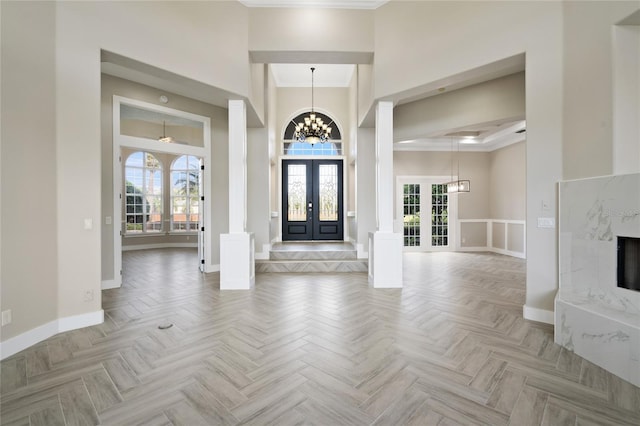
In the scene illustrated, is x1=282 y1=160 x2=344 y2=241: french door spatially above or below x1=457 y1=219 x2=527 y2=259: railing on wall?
above

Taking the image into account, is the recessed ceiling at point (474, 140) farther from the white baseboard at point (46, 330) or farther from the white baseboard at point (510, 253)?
the white baseboard at point (46, 330)

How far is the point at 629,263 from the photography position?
2.27 meters

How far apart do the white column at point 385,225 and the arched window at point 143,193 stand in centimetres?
881

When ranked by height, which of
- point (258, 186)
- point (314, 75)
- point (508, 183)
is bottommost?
point (258, 186)

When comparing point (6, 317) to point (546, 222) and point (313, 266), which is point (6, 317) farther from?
point (546, 222)

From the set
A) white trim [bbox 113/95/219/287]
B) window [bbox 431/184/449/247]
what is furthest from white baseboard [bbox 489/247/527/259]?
white trim [bbox 113/95/219/287]

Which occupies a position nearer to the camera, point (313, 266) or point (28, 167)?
point (28, 167)

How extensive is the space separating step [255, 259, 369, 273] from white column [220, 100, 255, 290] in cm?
100

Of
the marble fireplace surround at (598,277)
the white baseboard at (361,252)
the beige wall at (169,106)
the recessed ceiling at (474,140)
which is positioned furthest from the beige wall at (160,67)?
the recessed ceiling at (474,140)

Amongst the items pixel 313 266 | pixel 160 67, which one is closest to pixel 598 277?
pixel 313 266

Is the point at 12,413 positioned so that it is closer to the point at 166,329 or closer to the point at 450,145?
the point at 166,329

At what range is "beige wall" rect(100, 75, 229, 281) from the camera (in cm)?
479

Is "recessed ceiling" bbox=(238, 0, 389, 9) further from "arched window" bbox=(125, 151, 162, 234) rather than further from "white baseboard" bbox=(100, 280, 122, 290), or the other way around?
"arched window" bbox=(125, 151, 162, 234)

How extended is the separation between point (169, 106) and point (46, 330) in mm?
4282
